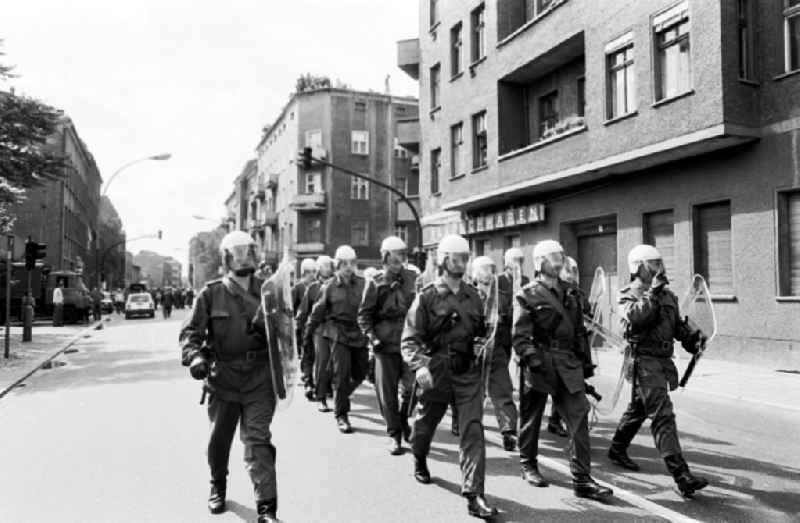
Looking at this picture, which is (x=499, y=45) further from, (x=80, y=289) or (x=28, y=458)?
(x=80, y=289)

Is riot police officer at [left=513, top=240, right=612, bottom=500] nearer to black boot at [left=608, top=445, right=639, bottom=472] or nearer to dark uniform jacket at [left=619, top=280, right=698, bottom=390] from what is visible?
dark uniform jacket at [left=619, top=280, right=698, bottom=390]

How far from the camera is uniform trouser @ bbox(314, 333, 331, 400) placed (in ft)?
27.0

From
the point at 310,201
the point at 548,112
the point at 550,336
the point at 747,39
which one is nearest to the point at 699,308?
the point at 550,336

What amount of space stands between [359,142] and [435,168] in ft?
81.8

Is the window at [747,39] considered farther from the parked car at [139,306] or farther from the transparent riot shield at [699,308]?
the parked car at [139,306]

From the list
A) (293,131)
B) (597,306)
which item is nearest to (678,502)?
(597,306)

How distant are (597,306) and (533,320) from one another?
313 centimetres

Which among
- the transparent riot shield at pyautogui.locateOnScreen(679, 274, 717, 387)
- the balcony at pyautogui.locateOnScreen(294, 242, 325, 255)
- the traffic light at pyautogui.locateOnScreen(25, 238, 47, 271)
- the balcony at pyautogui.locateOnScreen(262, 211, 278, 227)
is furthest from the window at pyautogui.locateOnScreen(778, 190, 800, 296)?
the balcony at pyautogui.locateOnScreen(262, 211, 278, 227)

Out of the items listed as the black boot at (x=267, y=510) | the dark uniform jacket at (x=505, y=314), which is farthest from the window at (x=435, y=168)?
the black boot at (x=267, y=510)

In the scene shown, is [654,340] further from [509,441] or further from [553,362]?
[509,441]

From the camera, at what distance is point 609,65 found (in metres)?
16.5

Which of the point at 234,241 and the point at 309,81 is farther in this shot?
the point at 309,81

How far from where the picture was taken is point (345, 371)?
765 cm

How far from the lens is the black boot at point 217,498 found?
4.69m
